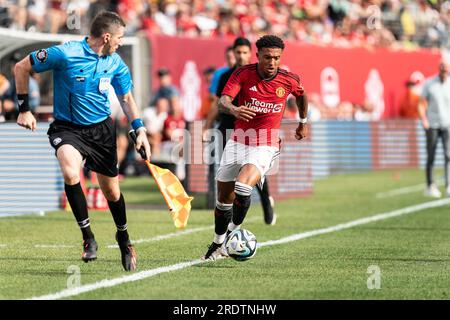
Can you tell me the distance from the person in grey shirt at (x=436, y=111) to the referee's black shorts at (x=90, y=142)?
1057cm

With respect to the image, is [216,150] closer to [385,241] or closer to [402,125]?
[385,241]

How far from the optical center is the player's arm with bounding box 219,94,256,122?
404 inches

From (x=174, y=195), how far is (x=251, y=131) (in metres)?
0.93

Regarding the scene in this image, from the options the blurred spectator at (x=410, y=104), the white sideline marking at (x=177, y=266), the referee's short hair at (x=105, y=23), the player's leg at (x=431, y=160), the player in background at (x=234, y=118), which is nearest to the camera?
the white sideline marking at (x=177, y=266)

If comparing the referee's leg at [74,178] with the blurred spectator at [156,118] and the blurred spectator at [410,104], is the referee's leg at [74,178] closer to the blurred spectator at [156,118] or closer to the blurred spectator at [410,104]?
the blurred spectator at [156,118]

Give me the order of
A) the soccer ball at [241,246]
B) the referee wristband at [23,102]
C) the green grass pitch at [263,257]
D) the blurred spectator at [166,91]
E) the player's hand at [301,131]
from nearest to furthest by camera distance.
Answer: the green grass pitch at [263,257] < the referee wristband at [23,102] < the soccer ball at [241,246] < the player's hand at [301,131] < the blurred spectator at [166,91]

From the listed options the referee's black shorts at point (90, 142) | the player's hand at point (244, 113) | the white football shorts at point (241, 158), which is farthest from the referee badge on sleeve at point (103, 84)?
the white football shorts at point (241, 158)

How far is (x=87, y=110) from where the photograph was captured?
1003cm

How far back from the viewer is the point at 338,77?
31.3 m

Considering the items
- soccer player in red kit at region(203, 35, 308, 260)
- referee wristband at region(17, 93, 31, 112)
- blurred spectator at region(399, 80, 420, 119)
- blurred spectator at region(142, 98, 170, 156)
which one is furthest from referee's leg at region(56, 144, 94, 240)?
blurred spectator at region(399, 80, 420, 119)

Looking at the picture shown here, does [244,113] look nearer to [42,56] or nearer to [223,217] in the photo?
[223,217]

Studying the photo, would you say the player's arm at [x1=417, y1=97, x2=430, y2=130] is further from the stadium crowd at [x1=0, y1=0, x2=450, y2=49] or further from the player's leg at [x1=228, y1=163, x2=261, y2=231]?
the player's leg at [x1=228, y1=163, x2=261, y2=231]

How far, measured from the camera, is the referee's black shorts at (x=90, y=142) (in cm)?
993
